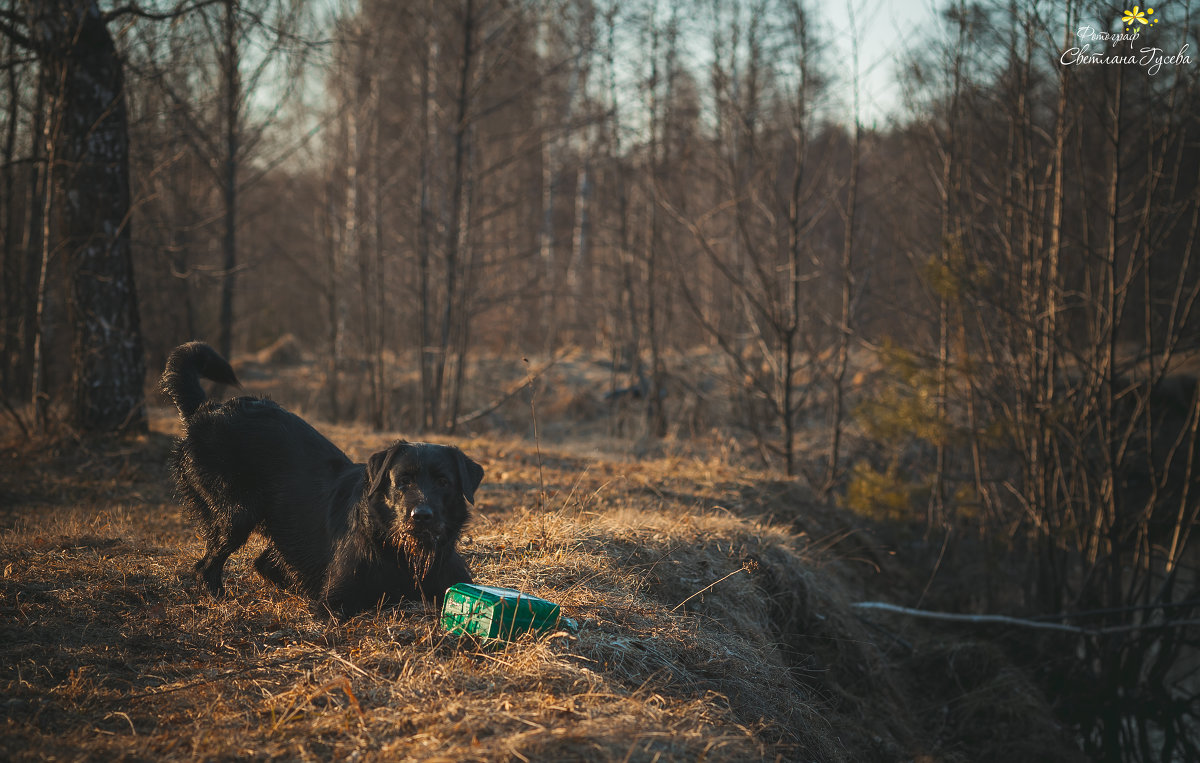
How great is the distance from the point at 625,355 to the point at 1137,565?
34.4 ft

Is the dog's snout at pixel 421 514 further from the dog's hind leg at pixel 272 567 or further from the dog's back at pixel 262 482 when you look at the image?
the dog's hind leg at pixel 272 567

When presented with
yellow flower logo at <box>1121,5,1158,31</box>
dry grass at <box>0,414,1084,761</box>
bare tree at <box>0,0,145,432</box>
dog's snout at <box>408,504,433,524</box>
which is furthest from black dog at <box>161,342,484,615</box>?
yellow flower logo at <box>1121,5,1158,31</box>

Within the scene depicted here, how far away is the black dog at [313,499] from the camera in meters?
3.41

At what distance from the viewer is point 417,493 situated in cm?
330

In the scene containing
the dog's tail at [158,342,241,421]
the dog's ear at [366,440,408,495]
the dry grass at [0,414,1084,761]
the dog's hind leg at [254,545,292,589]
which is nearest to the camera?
the dry grass at [0,414,1084,761]

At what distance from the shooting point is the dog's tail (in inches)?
171

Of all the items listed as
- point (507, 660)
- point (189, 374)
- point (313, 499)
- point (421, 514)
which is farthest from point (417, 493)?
point (189, 374)

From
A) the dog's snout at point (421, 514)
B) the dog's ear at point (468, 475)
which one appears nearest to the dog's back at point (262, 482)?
the dog's ear at point (468, 475)

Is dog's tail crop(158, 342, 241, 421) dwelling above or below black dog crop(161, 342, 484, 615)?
above

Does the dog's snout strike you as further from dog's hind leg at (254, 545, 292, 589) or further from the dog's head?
dog's hind leg at (254, 545, 292, 589)

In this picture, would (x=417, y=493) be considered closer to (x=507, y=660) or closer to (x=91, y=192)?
(x=507, y=660)

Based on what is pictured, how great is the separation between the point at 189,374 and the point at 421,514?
2061 millimetres

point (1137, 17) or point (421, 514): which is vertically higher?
point (1137, 17)

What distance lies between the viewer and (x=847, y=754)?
3877 mm
